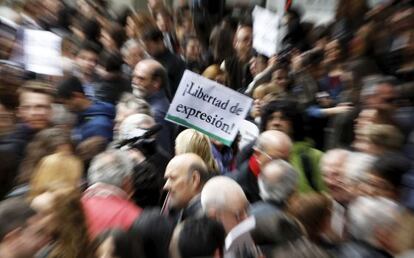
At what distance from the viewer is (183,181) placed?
11.3ft

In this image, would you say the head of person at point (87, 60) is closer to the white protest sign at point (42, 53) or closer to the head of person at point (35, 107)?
the white protest sign at point (42, 53)

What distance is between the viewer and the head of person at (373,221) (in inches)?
105

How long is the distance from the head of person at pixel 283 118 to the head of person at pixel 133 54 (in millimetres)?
1659

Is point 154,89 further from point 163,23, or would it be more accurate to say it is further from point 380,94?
point 163,23

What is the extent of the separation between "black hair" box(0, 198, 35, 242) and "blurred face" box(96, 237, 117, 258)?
0.42 m

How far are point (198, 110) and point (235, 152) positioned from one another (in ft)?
1.90

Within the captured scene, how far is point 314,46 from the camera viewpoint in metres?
6.45

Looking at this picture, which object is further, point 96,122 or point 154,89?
point 154,89

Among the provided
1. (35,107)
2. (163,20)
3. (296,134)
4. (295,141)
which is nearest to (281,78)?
(296,134)

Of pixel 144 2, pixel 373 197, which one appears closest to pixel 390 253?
pixel 373 197

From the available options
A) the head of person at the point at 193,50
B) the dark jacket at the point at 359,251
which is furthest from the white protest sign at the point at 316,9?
the dark jacket at the point at 359,251

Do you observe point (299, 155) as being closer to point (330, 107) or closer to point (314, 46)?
point (330, 107)

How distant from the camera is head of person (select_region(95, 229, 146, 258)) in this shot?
2.48 meters

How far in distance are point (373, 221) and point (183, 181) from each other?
1191 millimetres
